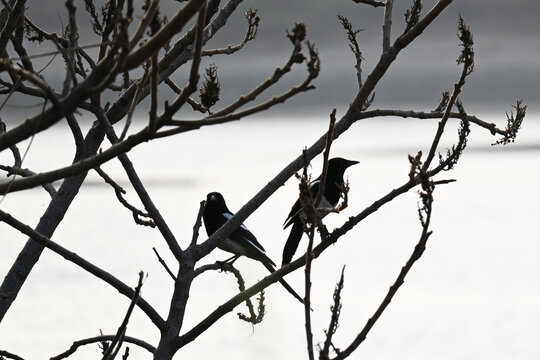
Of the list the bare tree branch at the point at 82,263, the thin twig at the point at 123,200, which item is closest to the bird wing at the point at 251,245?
the thin twig at the point at 123,200

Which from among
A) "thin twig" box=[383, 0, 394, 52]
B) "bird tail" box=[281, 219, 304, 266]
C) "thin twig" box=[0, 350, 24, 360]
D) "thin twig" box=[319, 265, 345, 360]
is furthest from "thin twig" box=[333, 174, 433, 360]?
"bird tail" box=[281, 219, 304, 266]

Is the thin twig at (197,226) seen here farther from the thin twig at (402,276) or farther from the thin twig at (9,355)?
the thin twig at (402,276)

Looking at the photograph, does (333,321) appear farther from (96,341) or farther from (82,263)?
(96,341)

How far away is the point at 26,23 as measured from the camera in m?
7.64

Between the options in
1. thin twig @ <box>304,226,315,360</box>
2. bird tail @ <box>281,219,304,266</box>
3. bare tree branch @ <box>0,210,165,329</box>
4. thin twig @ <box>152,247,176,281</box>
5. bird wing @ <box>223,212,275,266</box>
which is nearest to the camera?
thin twig @ <box>304,226,315,360</box>

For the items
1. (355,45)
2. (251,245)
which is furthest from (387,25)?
(251,245)

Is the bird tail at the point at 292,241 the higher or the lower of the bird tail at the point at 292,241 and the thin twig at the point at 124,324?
the higher

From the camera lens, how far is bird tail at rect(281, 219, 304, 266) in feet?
27.5

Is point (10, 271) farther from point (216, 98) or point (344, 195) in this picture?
point (344, 195)

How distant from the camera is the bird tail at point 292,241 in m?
8.38

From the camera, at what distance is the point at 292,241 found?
332 inches

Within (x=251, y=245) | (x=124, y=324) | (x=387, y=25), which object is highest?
(x=251, y=245)

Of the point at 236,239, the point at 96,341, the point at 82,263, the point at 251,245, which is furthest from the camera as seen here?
the point at 236,239

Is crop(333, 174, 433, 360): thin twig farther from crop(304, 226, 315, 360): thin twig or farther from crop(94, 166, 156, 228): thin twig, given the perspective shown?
crop(94, 166, 156, 228): thin twig
